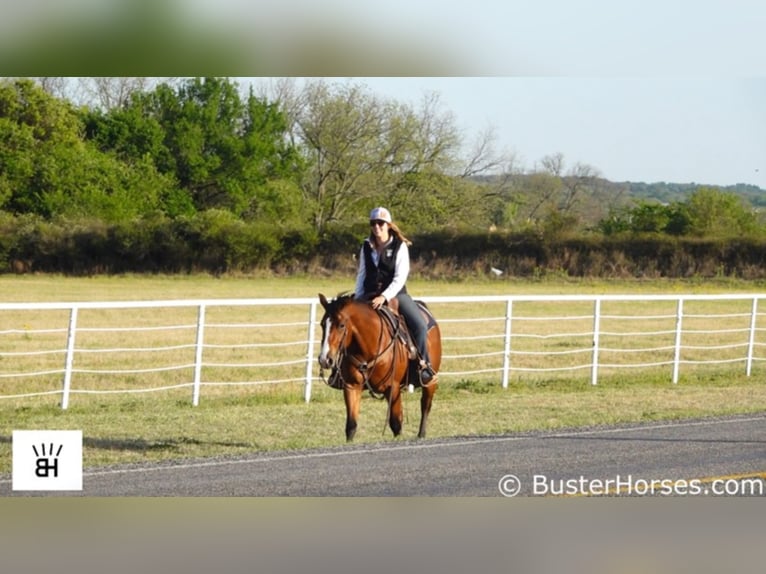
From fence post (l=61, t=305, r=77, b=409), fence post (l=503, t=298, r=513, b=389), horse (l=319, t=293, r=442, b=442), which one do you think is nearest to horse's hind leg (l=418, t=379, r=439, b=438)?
horse (l=319, t=293, r=442, b=442)

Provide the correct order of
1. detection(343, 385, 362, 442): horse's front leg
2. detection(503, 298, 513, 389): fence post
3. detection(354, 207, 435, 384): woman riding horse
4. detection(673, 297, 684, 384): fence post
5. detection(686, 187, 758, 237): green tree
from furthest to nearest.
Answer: detection(673, 297, 684, 384): fence post, detection(503, 298, 513, 389): fence post, detection(686, 187, 758, 237): green tree, detection(343, 385, 362, 442): horse's front leg, detection(354, 207, 435, 384): woman riding horse

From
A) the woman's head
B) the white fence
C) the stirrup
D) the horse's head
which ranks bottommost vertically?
the white fence

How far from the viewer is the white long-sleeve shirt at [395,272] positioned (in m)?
11.4

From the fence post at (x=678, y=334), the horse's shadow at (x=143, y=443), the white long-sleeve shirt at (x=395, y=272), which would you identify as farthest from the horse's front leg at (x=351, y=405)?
the fence post at (x=678, y=334)

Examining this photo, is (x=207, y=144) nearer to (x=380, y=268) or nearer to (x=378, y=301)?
(x=380, y=268)

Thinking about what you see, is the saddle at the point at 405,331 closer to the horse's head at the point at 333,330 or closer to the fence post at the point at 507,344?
the horse's head at the point at 333,330

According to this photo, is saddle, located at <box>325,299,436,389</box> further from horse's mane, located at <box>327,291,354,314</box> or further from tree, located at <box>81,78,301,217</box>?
tree, located at <box>81,78,301,217</box>

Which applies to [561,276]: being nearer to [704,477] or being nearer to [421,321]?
[421,321]

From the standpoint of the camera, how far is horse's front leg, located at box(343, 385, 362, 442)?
11.5 m

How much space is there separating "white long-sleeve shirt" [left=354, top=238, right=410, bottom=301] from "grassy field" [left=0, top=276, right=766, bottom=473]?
1.24 m

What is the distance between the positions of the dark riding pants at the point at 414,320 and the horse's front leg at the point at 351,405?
0.73m

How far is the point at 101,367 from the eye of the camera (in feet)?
61.1

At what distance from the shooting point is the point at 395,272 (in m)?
11.6

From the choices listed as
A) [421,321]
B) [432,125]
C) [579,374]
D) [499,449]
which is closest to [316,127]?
[432,125]
